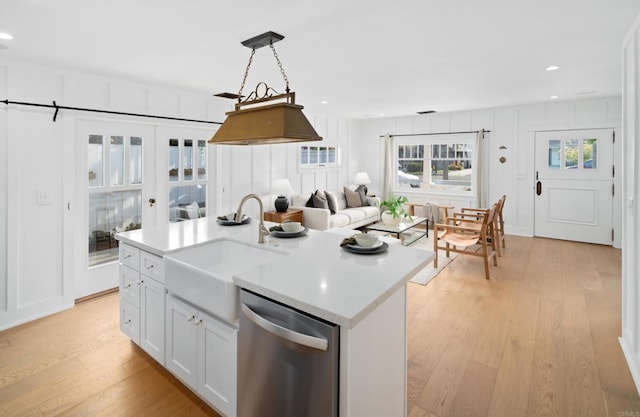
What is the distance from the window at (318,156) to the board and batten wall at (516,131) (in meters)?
1.76

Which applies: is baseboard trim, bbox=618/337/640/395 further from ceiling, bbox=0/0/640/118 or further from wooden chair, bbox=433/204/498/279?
ceiling, bbox=0/0/640/118

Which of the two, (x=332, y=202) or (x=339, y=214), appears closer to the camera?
(x=339, y=214)

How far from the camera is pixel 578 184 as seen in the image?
5.87m

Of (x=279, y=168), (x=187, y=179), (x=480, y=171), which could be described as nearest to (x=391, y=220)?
(x=279, y=168)

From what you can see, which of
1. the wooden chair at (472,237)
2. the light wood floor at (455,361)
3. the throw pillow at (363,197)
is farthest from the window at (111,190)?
the throw pillow at (363,197)

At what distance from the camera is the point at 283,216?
18.0ft

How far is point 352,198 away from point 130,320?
4.92 meters

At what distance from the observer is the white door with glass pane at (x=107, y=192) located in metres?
3.59

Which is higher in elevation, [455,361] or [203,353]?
[203,353]

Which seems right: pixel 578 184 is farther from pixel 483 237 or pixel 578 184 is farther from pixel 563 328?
pixel 563 328

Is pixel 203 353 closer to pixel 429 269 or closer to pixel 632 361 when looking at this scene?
pixel 632 361

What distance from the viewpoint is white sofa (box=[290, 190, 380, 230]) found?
5.62 m

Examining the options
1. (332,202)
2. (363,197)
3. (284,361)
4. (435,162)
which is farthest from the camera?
(435,162)

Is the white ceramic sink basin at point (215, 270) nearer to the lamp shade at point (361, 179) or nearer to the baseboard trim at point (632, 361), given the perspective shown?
the baseboard trim at point (632, 361)
